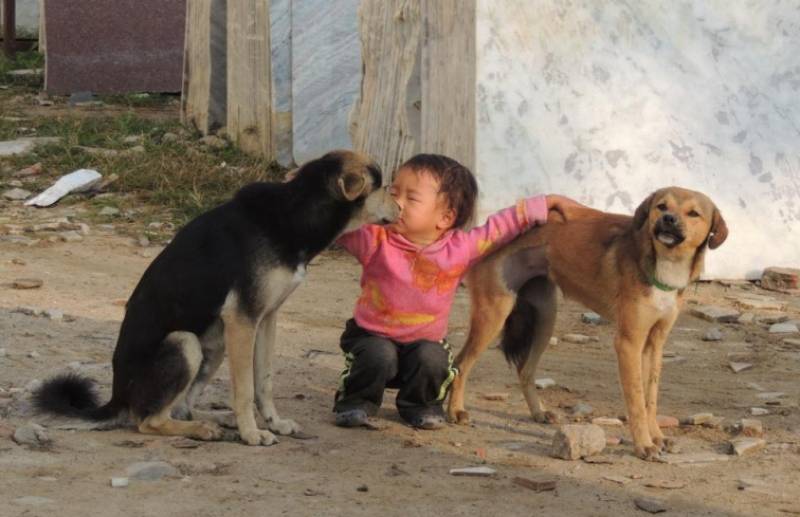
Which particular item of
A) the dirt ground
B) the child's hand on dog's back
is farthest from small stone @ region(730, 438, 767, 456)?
the child's hand on dog's back

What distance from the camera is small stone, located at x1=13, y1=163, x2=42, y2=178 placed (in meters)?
11.3

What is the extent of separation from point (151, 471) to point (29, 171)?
23.0 feet

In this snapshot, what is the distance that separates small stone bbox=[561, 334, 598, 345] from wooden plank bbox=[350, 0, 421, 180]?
190 centimetres

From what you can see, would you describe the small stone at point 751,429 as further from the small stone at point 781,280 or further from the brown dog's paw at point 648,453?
the small stone at point 781,280

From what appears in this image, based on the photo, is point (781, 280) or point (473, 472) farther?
point (781, 280)

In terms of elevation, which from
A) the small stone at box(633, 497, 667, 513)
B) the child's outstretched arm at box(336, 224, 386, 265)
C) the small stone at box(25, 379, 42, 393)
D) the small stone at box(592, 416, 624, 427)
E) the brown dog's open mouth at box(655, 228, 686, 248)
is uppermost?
the brown dog's open mouth at box(655, 228, 686, 248)

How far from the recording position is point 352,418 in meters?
5.72

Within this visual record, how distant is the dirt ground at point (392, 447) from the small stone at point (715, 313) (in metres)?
0.07

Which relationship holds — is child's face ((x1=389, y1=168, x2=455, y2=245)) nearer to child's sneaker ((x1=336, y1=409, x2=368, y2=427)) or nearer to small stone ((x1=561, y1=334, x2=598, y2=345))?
child's sneaker ((x1=336, y1=409, x2=368, y2=427))

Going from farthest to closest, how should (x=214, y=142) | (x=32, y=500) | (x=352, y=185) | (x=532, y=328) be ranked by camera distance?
(x=214, y=142), (x=532, y=328), (x=352, y=185), (x=32, y=500)

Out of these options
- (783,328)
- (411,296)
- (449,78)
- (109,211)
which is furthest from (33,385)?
(109,211)

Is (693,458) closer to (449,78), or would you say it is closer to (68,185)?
(449,78)

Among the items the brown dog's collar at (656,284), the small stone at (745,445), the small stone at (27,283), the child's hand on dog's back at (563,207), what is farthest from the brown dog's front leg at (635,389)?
the small stone at (27,283)

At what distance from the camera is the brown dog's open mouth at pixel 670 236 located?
5.34 m
